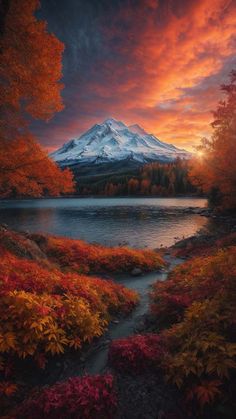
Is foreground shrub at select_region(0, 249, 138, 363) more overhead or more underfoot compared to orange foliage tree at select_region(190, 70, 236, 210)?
more underfoot

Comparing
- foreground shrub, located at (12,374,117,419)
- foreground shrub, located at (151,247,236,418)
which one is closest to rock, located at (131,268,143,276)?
foreground shrub, located at (151,247,236,418)

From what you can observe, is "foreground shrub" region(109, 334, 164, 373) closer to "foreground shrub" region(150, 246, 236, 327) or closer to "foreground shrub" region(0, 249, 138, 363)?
"foreground shrub" region(0, 249, 138, 363)

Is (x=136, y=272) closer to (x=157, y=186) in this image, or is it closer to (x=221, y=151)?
(x=221, y=151)

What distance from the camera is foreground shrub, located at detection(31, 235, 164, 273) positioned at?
18.0 meters

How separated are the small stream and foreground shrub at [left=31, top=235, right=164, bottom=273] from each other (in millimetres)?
1622

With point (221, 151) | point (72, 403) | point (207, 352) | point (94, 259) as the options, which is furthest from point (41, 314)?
point (221, 151)

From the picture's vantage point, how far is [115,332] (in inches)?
360

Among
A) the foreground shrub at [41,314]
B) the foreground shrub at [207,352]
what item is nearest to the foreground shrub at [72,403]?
the foreground shrub at [41,314]

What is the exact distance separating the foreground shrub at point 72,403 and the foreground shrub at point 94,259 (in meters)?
11.8

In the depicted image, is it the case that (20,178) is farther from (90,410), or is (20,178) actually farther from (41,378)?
(90,410)

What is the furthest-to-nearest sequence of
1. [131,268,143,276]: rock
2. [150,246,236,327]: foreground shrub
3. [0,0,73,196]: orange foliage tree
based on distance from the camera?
[131,268,143,276]: rock
[0,0,73,196]: orange foliage tree
[150,246,236,327]: foreground shrub

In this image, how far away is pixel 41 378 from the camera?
6312 millimetres

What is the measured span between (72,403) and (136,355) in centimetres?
212

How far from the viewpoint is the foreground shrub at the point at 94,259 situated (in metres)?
18.0
